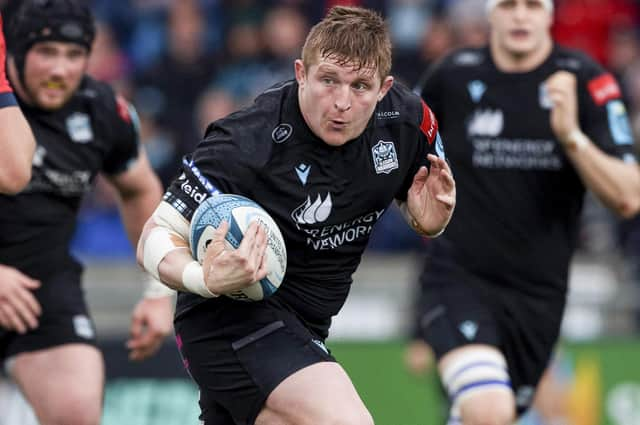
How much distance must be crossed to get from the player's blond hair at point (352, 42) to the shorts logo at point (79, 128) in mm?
2341

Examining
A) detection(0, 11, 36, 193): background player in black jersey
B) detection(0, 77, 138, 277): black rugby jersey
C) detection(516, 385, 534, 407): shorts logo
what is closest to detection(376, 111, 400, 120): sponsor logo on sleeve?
detection(0, 11, 36, 193): background player in black jersey

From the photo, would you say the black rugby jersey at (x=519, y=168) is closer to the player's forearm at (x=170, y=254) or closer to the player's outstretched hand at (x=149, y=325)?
the player's outstretched hand at (x=149, y=325)

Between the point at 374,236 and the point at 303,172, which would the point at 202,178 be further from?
the point at 374,236

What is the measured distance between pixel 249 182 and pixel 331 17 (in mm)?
765

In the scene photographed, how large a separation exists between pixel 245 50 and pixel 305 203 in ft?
26.2

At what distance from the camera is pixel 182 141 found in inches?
497

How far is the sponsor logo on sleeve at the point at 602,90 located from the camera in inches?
302

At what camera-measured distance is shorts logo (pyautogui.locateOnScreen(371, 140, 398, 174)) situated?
573 cm

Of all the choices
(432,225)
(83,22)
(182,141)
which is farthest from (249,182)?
(182,141)

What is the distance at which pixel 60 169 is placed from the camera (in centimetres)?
739

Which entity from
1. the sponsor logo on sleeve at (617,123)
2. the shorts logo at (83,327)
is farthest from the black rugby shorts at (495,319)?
the shorts logo at (83,327)

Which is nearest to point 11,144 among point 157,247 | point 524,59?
point 157,247

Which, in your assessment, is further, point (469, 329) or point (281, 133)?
point (469, 329)

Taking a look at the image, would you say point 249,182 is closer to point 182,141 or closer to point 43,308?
point 43,308
